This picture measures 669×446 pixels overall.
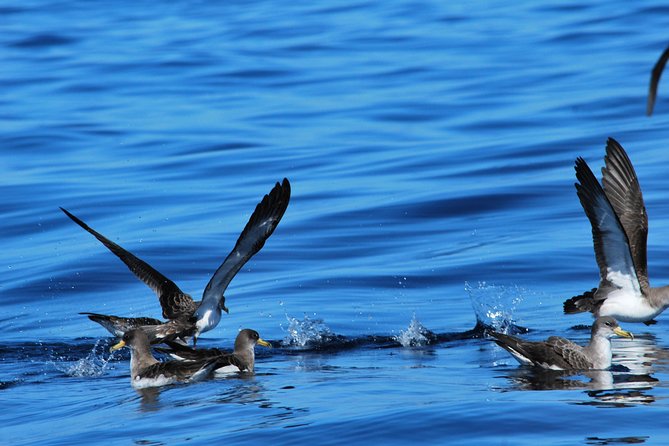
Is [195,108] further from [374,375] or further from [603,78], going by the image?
[374,375]

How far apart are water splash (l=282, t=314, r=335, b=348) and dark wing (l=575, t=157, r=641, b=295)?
2635 mm

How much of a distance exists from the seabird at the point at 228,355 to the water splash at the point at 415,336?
1618 mm

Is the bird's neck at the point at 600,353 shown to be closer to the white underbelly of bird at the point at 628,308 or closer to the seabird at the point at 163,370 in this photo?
the white underbelly of bird at the point at 628,308

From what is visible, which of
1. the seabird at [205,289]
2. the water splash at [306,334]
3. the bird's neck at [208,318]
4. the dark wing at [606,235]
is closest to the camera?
the seabird at [205,289]

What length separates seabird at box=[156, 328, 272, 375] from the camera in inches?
422

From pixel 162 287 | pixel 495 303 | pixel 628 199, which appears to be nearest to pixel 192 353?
pixel 162 287

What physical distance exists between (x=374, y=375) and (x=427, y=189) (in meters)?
9.16

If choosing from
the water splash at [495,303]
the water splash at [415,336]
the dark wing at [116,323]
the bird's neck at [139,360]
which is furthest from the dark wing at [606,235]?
the dark wing at [116,323]

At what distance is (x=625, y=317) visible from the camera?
12492 millimetres

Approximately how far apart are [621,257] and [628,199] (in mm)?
907

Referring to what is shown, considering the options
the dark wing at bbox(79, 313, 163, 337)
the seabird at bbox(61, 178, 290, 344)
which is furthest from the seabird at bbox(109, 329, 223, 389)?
the dark wing at bbox(79, 313, 163, 337)

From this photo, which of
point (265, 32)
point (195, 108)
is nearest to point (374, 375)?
point (195, 108)

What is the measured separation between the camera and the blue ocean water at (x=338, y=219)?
9328mm

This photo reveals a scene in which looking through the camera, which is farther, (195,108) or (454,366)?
(195,108)
